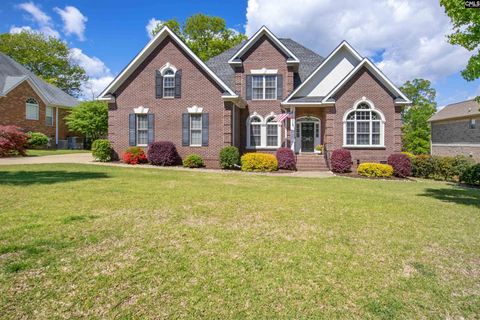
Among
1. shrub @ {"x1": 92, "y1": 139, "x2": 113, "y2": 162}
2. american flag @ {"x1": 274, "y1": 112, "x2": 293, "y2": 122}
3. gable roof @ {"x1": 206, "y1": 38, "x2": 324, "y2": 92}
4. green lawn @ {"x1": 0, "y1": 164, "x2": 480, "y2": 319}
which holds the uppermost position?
gable roof @ {"x1": 206, "y1": 38, "x2": 324, "y2": 92}

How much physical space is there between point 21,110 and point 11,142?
466 inches

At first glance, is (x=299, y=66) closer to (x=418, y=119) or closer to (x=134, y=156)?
(x=134, y=156)

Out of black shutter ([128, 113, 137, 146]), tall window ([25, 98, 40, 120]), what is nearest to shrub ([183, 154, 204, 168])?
black shutter ([128, 113, 137, 146])

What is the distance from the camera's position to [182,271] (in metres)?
3.79

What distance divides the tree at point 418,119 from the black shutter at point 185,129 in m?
32.2

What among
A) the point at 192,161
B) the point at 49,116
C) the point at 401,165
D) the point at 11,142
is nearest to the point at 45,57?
the point at 49,116

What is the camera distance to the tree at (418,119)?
37812 mm

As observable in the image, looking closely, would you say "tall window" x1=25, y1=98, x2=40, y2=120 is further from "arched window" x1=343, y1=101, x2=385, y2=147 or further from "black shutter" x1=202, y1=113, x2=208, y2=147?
"arched window" x1=343, y1=101, x2=385, y2=147

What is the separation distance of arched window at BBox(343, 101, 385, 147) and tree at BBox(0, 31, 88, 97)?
151ft

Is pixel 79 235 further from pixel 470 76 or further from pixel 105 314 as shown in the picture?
pixel 470 76

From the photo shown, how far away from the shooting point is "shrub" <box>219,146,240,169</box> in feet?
54.6

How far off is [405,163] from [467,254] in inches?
496

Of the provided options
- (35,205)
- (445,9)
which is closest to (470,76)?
(445,9)

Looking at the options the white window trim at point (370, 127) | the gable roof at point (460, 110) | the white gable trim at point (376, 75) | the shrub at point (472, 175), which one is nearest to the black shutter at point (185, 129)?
the white gable trim at point (376, 75)
